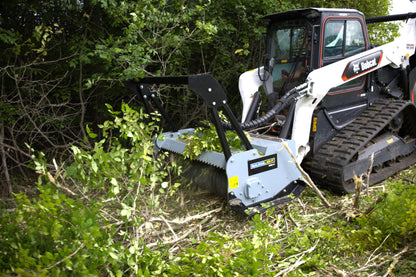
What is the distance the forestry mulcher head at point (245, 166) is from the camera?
139 inches

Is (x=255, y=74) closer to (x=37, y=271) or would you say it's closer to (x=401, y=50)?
(x=401, y=50)

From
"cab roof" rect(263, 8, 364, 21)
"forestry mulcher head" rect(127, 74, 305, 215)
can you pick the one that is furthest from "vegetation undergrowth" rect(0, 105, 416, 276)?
"cab roof" rect(263, 8, 364, 21)

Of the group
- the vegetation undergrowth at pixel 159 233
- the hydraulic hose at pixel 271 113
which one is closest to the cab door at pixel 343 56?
the hydraulic hose at pixel 271 113

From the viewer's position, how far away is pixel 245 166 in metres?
3.76

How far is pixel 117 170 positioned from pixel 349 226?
2273mm

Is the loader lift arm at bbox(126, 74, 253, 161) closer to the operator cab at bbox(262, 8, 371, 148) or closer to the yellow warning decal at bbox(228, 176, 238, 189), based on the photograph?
the yellow warning decal at bbox(228, 176, 238, 189)

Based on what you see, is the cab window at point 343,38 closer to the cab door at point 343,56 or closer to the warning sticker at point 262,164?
the cab door at point 343,56

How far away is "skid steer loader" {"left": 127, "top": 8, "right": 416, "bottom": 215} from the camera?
3.83 m

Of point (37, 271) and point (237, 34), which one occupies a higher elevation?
point (237, 34)

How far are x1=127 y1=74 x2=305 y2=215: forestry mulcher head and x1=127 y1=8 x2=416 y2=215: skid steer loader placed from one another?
0.03 feet

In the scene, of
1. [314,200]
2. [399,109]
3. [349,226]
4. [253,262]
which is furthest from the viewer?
[399,109]

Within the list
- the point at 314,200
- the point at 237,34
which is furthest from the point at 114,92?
the point at 314,200

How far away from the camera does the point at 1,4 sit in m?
5.70

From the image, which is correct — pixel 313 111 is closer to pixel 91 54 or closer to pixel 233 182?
pixel 233 182
